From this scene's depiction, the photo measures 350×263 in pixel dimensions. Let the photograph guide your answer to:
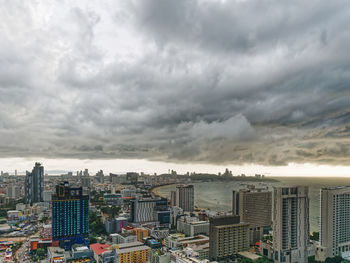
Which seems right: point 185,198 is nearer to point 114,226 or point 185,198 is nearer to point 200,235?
point 114,226

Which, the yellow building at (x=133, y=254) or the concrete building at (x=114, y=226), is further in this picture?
the concrete building at (x=114, y=226)

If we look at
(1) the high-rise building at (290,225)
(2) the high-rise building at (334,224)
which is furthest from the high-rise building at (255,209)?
(1) the high-rise building at (290,225)

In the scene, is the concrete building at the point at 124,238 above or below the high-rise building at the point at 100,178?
above

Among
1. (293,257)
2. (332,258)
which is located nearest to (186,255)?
(293,257)

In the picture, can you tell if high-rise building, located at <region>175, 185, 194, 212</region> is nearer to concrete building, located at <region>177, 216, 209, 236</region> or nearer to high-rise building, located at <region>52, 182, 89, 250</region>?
concrete building, located at <region>177, 216, 209, 236</region>

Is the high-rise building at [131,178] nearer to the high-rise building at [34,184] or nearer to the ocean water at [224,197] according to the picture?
the ocean water at [224,197]

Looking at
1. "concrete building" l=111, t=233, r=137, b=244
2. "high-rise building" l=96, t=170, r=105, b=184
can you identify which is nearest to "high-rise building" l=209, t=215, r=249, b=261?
"concrete building" l=111, t=233, r=137, b=244
